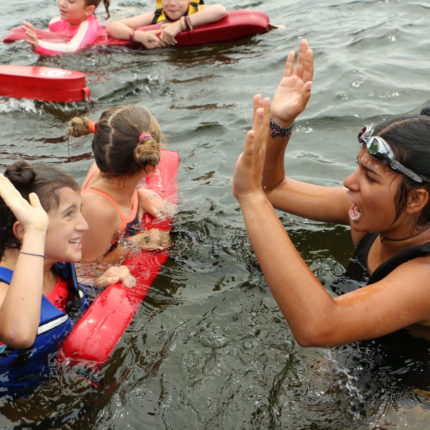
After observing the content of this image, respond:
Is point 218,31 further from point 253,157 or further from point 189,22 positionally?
point 253,157

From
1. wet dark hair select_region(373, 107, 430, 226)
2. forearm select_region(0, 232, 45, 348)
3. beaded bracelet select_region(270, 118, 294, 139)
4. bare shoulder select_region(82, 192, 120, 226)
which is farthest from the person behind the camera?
bare shoulder select_region(82, 192, 120, 226)

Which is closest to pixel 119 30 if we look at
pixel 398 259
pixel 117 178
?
pixel 117 178

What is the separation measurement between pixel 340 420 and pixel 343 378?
0.24m

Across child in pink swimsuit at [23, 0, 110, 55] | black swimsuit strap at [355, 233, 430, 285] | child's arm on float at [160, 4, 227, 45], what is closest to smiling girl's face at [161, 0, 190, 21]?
child's arm on float at [160, 4, 227, 45]

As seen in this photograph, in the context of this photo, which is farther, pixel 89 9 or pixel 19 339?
pixel 89 9

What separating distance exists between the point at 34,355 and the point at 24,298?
0.44 m

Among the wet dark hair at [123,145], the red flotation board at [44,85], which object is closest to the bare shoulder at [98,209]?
the wet dark hair at [123,145]

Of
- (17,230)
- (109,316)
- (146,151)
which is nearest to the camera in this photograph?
(17,230)

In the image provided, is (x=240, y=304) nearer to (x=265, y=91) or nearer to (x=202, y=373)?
(x=202, y=373)

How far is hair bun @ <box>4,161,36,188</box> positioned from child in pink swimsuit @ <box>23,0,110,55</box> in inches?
216

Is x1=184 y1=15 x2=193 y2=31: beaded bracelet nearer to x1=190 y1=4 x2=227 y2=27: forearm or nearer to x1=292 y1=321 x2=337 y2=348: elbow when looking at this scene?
x1=190 y1=4 x2=227 y2=27: forearm

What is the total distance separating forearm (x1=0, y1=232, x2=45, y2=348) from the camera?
248cm

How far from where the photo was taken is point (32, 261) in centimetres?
251

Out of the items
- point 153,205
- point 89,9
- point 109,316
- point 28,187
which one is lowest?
point 153,205
